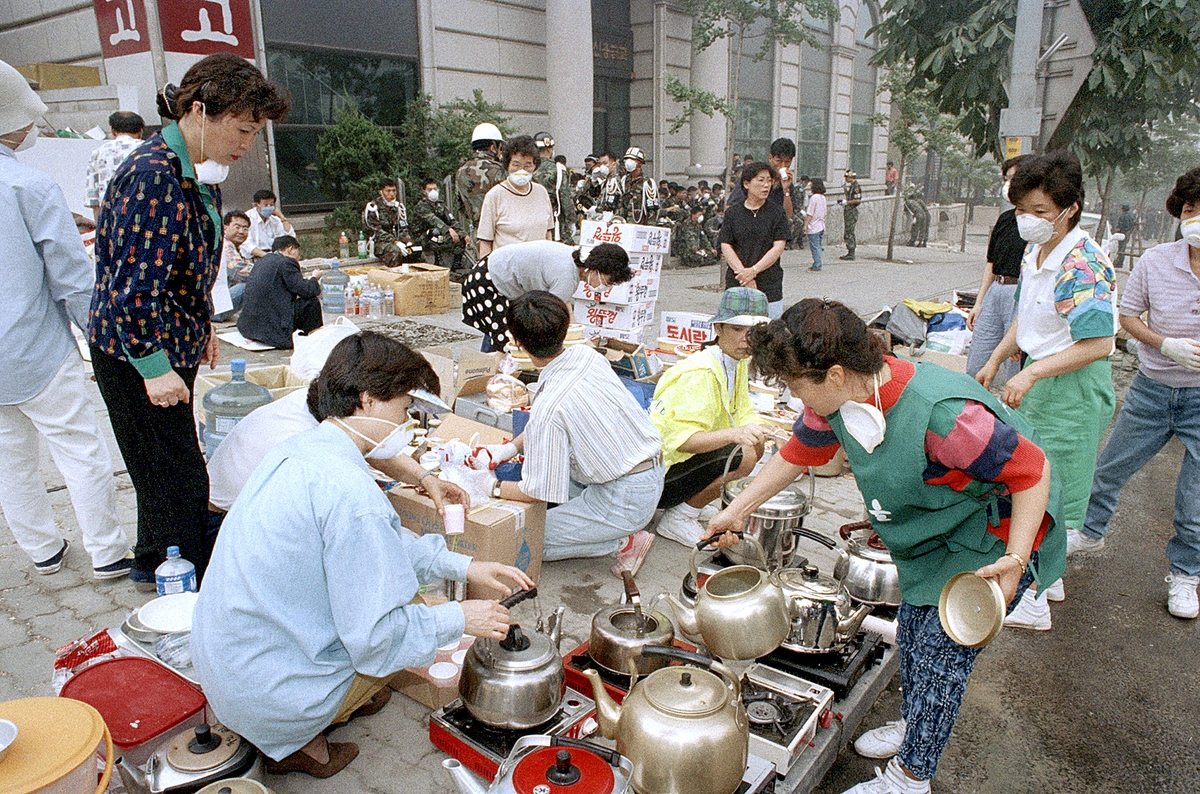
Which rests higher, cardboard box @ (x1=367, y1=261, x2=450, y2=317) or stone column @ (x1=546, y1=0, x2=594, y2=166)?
stone column @ (x1=546, y1=0, x2=594, y2=166)

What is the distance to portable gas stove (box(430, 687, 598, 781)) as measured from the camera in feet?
7.50

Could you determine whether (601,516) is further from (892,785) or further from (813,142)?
(813,142)

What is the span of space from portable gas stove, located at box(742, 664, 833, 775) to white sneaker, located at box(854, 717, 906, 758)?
12.9 inches

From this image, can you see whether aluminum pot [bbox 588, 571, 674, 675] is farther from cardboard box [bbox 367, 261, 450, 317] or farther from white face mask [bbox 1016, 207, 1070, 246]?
cardboard box [bbox 367, 261, 450, 317]

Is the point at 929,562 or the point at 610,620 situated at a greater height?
the point at 929,562

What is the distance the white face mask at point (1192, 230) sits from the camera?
335cm

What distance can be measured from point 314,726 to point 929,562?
1.85 metres

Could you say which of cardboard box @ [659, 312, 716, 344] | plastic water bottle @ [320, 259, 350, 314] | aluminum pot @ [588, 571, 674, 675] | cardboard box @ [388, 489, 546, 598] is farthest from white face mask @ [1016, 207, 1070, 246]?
plastic water bottle @ [320, 259, 350, 314]

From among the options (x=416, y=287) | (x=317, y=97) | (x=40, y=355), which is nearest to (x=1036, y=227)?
(x=40, y=355)

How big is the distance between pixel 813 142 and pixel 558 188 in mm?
14731

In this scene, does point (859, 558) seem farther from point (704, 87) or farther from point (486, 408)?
point (704, 87)

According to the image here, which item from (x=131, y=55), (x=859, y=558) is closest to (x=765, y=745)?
(x=859, y=558)

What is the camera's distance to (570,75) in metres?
13.5

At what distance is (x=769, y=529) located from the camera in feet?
11.0
